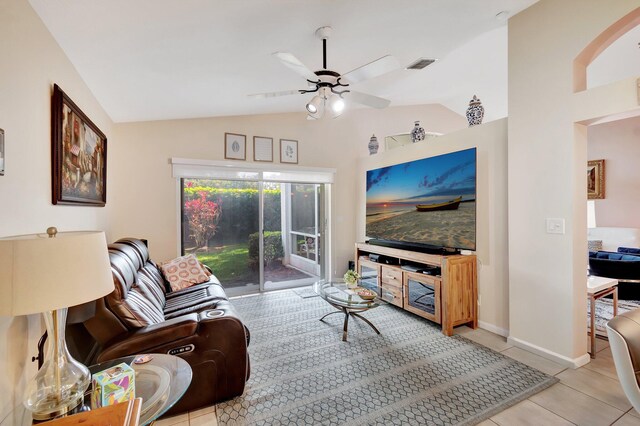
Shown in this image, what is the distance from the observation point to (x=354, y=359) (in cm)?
258

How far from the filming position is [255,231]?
4672mm

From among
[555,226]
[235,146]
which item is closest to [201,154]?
[235,146]

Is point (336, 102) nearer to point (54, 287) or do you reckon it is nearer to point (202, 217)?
point (54, 287)

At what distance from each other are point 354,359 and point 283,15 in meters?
2.81

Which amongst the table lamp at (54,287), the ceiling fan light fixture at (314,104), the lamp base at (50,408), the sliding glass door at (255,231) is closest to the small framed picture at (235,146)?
the sliding glass door at (255,231)

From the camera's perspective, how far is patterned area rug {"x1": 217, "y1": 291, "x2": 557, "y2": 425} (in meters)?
1.90

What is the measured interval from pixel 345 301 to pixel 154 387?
1910 mm

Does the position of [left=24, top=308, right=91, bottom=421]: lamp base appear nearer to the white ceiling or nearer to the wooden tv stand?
the white ceiling

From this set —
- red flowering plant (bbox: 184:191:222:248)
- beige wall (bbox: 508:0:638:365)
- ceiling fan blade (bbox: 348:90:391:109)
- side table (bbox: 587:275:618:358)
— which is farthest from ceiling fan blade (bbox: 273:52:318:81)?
side table (bbox: 587:275:618:358)

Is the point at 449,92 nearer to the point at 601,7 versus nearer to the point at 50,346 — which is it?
the point at 601,7

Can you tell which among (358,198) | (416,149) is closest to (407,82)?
(416,149)

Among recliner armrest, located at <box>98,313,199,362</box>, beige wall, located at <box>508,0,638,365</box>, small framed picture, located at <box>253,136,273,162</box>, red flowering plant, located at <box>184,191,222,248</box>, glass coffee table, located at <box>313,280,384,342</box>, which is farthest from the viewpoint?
small framed picture, located at <box>253,136,273,162</box>

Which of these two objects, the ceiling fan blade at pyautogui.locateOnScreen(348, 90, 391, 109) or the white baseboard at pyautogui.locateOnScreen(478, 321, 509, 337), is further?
the white baseboard at pyautogui.locateOnScreen(478, 321, 509, 337)

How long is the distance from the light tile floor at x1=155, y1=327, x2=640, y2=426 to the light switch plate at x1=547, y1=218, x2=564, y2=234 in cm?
112
